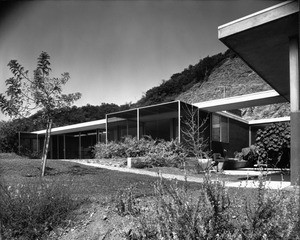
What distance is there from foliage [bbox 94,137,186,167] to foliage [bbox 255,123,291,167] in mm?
2984

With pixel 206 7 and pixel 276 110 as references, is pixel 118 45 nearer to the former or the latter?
pixel 206 7

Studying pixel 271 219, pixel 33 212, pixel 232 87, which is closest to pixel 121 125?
pixel 33 212

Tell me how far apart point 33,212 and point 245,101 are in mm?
13239

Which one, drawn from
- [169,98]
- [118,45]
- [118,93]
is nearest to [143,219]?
[118,93]

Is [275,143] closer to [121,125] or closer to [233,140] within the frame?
[233,140]

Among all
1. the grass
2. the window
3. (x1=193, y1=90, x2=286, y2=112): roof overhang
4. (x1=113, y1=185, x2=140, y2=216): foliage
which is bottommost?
the grass

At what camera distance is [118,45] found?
2.16 meters

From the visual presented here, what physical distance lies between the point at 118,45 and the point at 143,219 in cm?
142

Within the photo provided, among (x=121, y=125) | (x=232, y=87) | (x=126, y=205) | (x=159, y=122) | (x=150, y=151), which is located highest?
(x=232, y=87)

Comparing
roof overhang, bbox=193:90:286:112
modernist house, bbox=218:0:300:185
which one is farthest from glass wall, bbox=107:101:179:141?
modernist house, bbox=218:0:300:185

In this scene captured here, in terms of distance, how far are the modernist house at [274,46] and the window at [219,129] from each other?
895cm

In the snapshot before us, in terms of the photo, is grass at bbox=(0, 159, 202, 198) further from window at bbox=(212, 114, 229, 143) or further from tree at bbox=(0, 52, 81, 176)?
window at bbox=(212, 114, 229, 143)

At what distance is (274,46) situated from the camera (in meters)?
6.75

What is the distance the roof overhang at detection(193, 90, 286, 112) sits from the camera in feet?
47.6
